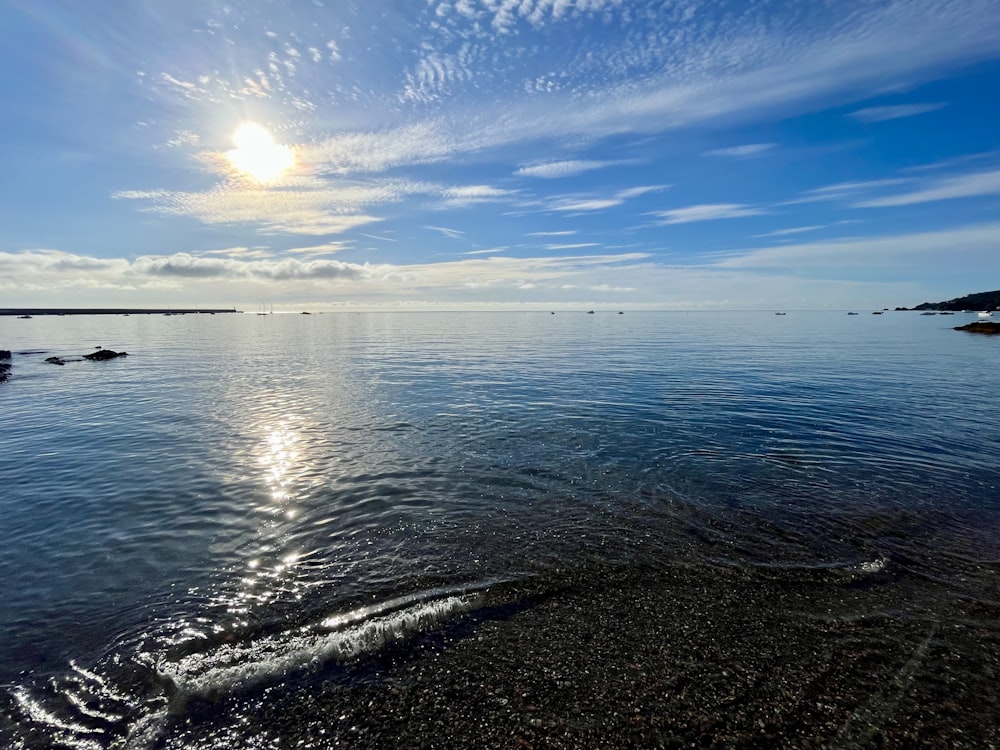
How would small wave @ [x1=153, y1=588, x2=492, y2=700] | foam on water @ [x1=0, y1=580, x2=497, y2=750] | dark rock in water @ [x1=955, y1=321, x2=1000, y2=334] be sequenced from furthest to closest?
dark rock in water @ [x1=955, y1=321, x2=1000, y2=334] → small wave @ [x1=153, y1=588, x2=492, y2=700] → foam on water @ [x1=0, y1=580, x2=497, y2=750]

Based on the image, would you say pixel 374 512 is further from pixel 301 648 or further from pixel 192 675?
pixel 192 675

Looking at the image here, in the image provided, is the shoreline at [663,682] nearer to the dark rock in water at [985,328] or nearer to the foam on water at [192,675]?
the foam on water at [192,675]

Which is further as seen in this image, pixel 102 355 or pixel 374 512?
pixel 102 355

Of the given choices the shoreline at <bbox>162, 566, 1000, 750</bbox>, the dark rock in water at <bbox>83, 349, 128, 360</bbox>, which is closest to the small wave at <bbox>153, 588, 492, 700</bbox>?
the shoreline at <bbox>162, 566, 1000, 750</bbox>

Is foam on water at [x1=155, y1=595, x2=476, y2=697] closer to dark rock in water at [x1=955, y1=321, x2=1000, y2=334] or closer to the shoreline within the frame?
the shoreline

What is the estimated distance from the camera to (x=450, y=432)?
2402cm

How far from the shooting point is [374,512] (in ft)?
47.8

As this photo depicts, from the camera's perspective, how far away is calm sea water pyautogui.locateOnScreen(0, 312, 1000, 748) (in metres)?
8.66

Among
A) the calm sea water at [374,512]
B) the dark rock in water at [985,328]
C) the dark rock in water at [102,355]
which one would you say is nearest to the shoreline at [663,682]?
the calm sea water at [374,512]

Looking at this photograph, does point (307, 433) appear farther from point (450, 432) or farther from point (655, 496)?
point (655, 496)

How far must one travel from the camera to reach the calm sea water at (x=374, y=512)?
8.66 m

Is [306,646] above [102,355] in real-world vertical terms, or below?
below

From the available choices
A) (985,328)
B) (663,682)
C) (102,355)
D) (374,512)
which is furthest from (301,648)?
(985,328)

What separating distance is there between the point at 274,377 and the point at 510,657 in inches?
1778
